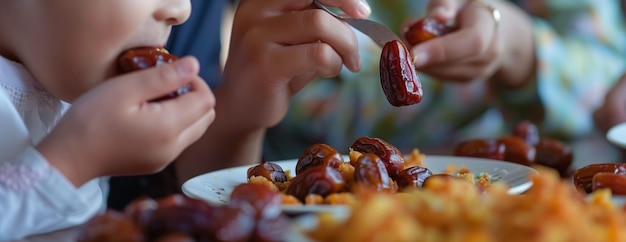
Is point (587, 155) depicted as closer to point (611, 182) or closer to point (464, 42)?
point (464, 42)

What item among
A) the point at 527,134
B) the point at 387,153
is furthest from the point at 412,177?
the point at 527,134

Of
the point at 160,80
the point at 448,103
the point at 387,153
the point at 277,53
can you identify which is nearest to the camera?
the point at 160,80

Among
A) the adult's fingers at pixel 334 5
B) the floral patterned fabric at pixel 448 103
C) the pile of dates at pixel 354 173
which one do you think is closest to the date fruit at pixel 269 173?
the pile of dates at pixel 354 173

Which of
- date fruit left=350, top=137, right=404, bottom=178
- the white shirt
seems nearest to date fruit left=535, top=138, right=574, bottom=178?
date fruit left=350, top=137, right=404, bottom=178

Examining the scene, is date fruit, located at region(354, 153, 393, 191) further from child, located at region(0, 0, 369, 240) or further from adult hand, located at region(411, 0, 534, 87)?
adult hand, located at region(411, 0, 534, 87)

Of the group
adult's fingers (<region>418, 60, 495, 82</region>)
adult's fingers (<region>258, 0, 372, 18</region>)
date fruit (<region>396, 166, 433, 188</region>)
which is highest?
adult's fingers (<region>258, 0, 372, 18</region>)

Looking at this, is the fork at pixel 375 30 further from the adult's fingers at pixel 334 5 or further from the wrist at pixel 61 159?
the wrist at pixel 61 159

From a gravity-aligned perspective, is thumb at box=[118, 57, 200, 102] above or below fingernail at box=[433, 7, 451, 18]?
above

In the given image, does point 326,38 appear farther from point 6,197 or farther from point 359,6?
point 6,197

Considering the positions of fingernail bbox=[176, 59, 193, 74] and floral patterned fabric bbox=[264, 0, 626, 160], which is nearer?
fingernail bbox=[176, 59, 193, 74]
